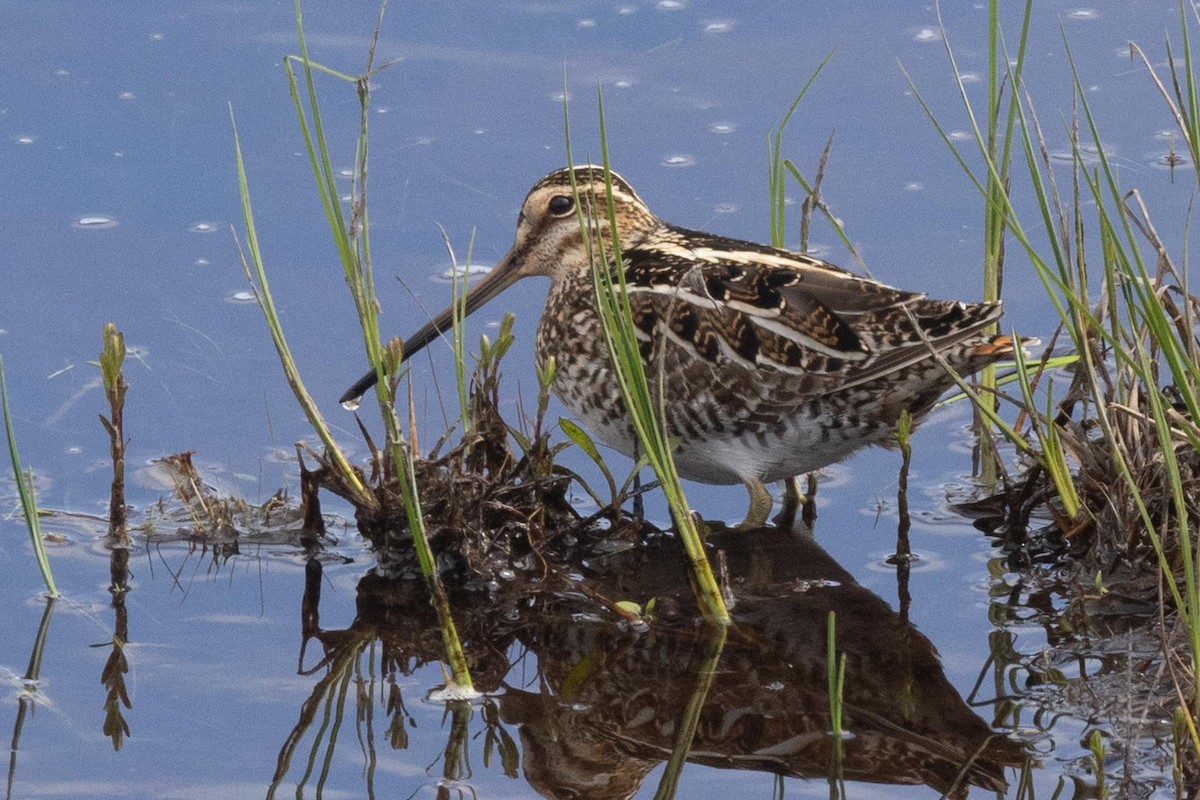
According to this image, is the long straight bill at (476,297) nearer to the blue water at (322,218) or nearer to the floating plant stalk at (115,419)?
the blue water at (322,218)

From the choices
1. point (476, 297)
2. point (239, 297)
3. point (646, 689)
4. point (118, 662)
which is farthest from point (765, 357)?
point (239, 297)

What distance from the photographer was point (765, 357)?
14.8 ft

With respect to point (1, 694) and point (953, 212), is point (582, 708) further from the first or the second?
point (953, 212)

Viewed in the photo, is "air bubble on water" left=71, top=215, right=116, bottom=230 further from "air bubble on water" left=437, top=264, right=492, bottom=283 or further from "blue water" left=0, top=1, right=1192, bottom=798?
"air bubble on water" left=437, top=264, right=492, bottom=283

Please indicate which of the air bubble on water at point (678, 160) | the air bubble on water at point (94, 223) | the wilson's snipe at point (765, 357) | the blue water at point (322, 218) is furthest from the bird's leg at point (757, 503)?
the air bubble on water at point (94, 223)

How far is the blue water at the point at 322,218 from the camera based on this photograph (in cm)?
393

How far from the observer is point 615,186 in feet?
17.5

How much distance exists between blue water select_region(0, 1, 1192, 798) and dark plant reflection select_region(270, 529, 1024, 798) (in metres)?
0.08

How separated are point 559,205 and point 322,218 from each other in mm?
1086

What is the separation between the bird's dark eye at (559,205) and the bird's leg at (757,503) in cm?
103

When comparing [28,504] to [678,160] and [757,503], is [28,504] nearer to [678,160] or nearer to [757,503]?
[757,503]

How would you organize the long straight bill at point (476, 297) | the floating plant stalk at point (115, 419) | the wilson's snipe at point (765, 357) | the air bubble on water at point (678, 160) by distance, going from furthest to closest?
the air bubble on water at point (678, 160), the long straight bill at point (476, 297), the wilson's snipe at point (765, 357), the floating plant stalk at point (115, 419)

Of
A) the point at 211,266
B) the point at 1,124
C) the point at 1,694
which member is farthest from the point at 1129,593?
the point at 1,124

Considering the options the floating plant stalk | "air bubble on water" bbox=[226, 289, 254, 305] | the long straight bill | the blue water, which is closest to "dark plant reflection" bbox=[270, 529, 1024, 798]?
the blue water
